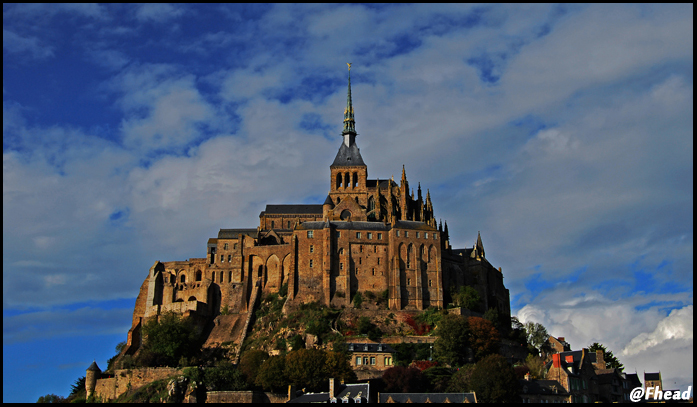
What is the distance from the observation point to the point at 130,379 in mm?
77312

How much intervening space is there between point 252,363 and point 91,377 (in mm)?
16927

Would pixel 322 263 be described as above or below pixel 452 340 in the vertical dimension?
above

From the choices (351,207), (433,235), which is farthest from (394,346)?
(351,207)

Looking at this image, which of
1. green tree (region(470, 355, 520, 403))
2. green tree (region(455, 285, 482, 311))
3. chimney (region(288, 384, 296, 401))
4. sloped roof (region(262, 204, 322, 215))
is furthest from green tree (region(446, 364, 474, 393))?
sloped roof (region(262, 204, 322, 215))

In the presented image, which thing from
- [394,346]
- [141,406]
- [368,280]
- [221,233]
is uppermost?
[221,233]

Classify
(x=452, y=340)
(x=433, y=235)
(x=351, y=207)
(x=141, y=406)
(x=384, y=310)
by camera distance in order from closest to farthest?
1. (x=141, y=406)
2. (x=452, y=340)
3. (x=384, y=310)
4. (x=433, y=235)
5. (x=351, y=207)

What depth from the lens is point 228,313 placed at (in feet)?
336

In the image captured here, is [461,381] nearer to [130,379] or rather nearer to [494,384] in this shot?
[494,384]

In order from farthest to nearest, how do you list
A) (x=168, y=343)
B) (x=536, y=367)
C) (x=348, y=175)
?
(x=348, y=175) → (x=168, y=343) → (x=536, y=367)

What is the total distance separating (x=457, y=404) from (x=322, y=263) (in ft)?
126

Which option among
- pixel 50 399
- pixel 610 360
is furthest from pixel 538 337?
pixel 50 399

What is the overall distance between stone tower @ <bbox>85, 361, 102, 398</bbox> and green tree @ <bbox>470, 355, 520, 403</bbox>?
128 feet

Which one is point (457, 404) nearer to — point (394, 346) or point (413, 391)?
point (413, 391)

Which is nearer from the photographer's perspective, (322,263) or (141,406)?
(141,406)
